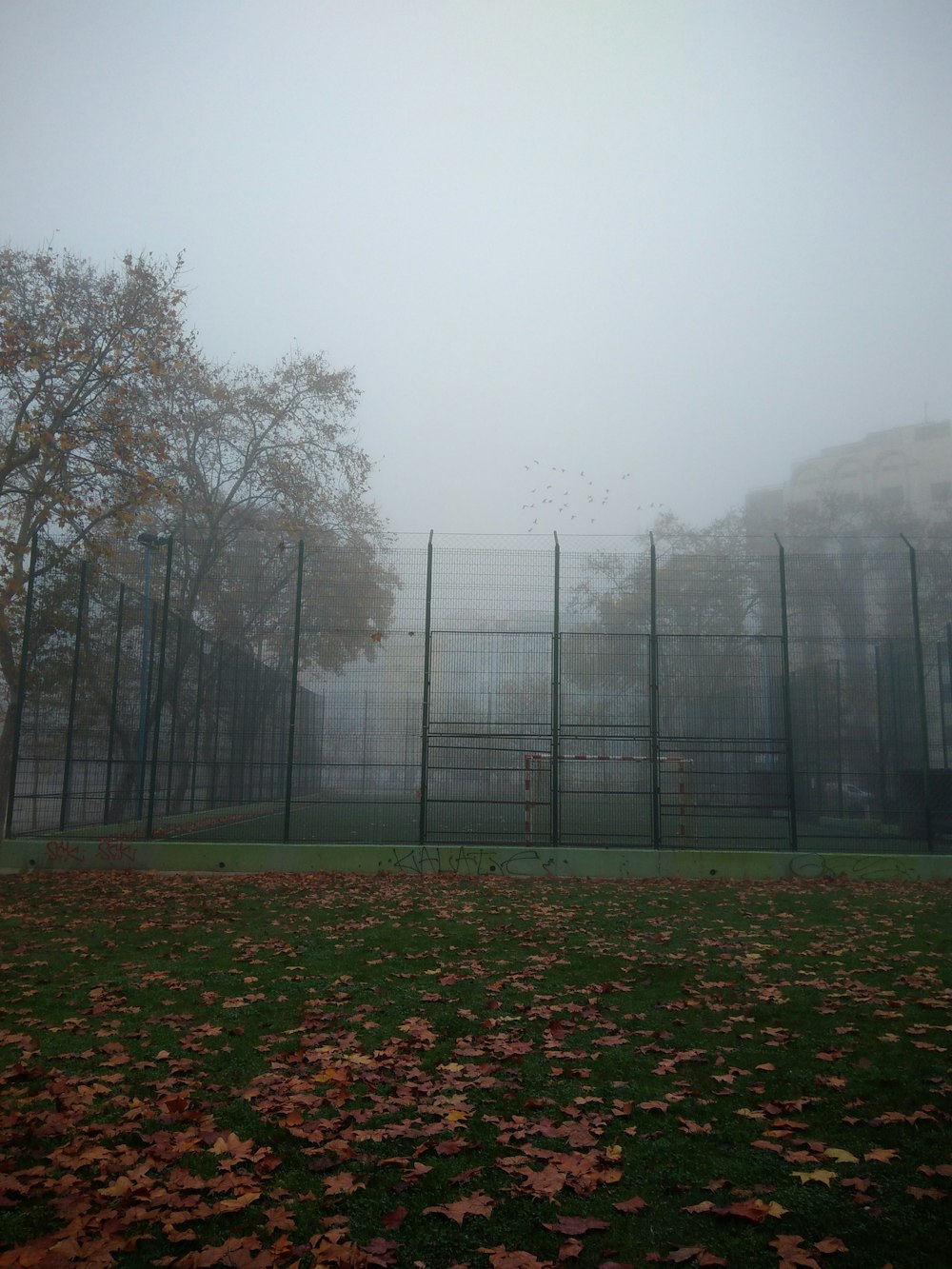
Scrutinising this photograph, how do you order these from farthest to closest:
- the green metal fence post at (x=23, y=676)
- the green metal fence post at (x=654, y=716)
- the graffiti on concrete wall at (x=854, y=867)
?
the green metal fence post at (x=23, y=676) → the green metal fence post at (x=654, y=716) → the graffiti on concrete wall at (x=854, y=867)

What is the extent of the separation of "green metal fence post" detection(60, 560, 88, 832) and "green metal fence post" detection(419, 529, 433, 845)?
4.98 metres

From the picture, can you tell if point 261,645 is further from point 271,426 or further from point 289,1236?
point 289,1236

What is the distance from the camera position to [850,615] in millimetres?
14039

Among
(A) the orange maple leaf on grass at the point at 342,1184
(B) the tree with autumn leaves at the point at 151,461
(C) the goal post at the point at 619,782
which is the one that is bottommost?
(A) the orange maple leaf on grass at the point at 342,1184

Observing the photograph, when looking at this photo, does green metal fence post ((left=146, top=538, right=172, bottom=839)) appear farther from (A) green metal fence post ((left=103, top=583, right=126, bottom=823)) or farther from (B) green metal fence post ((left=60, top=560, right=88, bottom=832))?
(B) green metal fence post ((left=60, top=560, right=88, bottom=832))

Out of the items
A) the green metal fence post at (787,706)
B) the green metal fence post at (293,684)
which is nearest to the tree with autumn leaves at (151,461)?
the green metal fence post at (293,684)

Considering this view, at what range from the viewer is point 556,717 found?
42.3 feet

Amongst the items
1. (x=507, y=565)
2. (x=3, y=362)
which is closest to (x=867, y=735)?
(x=507, y=565)

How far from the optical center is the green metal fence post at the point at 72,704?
12.9 m

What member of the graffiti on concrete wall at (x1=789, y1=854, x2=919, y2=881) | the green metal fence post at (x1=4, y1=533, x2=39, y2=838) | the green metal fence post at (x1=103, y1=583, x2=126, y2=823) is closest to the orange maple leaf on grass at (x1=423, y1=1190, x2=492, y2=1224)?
the graffiti on concrete wall at (x1=789, y1=854, x2=919, y2=881)

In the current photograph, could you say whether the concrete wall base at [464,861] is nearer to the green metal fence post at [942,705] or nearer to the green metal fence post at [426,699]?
the green metal fence post at [426,699]

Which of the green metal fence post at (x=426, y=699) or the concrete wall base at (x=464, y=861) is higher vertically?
the green metal fence post at (x=426, y=699)

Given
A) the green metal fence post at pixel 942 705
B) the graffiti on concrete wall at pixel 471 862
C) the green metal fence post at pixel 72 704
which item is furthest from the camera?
the green metal fence post at pixel 942 705

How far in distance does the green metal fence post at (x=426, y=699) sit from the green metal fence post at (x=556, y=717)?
1.73 m
